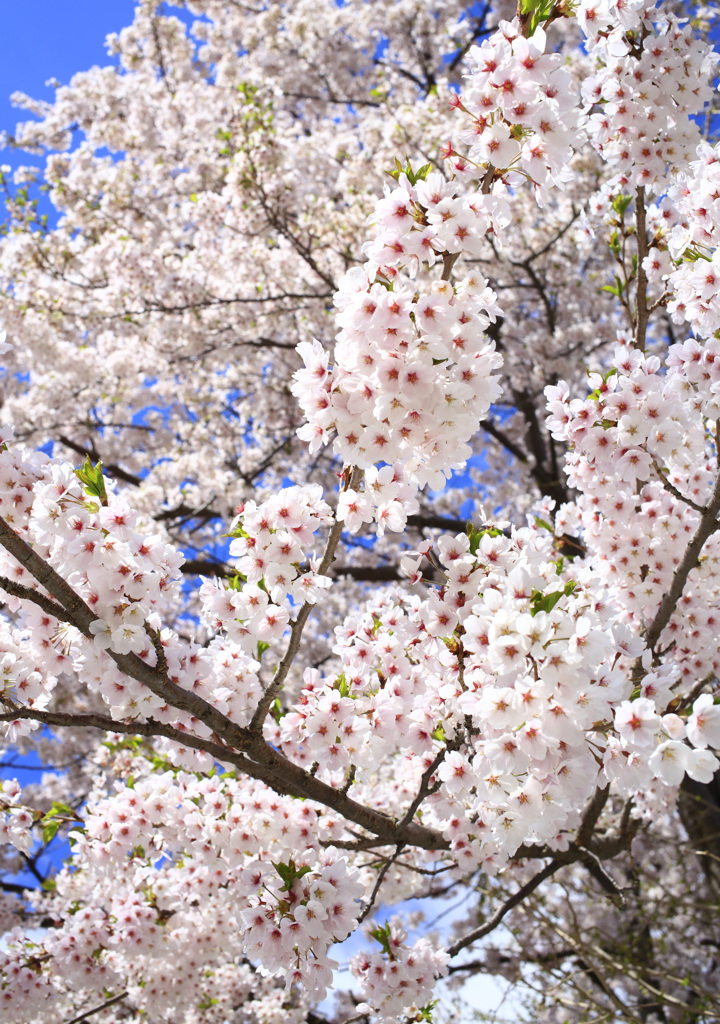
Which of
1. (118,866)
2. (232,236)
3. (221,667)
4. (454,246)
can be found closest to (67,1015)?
(118,866)

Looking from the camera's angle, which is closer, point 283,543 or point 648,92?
point 283,543

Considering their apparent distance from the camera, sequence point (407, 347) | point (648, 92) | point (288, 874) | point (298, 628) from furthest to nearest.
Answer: point (648, 92)
point (288, 874)
point (298, 628)
point (407, 347)

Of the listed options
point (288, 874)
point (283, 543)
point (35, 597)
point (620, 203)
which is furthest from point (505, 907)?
point (620, 203)

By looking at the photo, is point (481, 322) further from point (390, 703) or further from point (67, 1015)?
point (67, 1015)

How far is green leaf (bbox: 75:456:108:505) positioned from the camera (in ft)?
7.47

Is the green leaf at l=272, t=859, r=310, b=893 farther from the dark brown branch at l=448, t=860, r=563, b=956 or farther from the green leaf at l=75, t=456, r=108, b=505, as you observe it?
the green leaf at l=75, t=456, r=108, b=505

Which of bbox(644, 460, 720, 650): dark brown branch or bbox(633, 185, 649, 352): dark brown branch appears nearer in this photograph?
bbox(644, 460, 720, 650): dark brown branch

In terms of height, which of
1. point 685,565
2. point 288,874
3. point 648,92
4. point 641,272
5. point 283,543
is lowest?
point 288,874

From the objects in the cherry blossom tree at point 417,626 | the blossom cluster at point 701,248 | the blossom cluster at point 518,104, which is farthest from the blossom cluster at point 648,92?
the blossom cluster at point 518,104

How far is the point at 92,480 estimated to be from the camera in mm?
2273

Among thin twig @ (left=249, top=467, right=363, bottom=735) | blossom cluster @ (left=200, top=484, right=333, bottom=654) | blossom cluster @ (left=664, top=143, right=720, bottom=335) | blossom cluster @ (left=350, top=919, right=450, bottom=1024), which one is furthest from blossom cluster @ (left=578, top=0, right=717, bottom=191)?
blossom cluster @ (left=350, top=919, right=450, bottom=1024)

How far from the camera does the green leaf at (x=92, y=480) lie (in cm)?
228

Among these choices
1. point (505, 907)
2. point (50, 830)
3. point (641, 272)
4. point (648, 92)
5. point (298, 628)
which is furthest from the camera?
point (505, 907)

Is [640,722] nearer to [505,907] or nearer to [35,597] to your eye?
[35,597]
